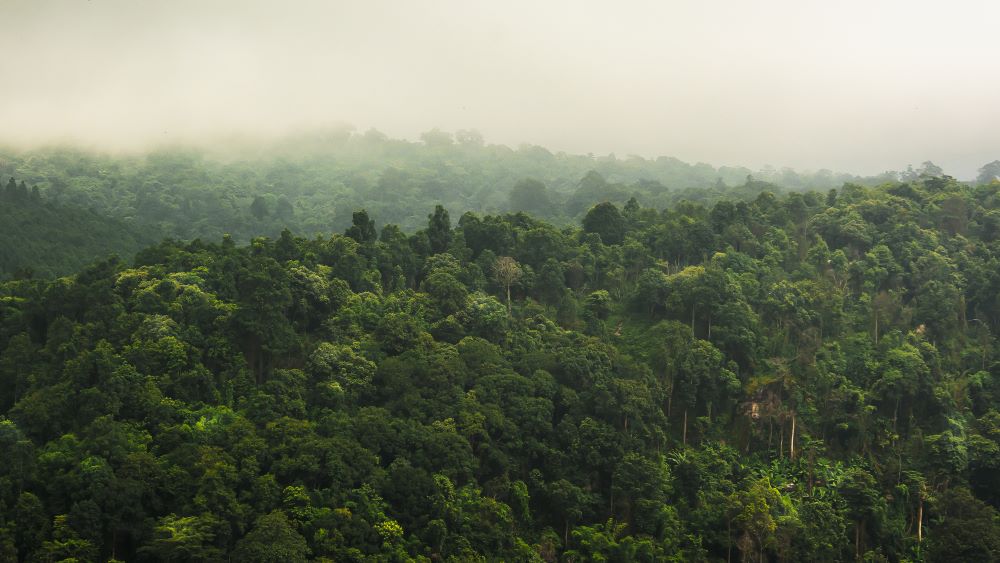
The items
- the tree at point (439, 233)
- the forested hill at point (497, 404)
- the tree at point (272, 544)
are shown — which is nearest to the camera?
the tree at point (272, 544)

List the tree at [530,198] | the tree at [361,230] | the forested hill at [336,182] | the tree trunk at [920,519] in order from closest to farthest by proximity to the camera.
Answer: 1. the tree trunk at [920,519]
2. the tree at [361,230]
3. the forested hill at [336,182]
4. the tree at [530,198]

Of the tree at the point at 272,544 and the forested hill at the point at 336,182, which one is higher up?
the forested hill at the point at 336,182

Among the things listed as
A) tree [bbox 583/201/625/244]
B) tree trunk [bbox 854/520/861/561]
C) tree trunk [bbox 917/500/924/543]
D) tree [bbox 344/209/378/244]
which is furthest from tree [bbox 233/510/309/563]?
tree [bbox 583/201/625/244]

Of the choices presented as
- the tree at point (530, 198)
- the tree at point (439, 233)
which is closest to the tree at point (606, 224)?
the tree at point (439, 233)

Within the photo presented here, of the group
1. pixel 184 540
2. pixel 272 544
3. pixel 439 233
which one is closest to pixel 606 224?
pixel 439 233

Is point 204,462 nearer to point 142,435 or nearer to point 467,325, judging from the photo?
point 142,435

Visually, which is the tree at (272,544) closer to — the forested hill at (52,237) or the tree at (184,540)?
the tree at (184,540)

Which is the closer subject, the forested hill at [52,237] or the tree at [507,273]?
the tree at [507,273]
